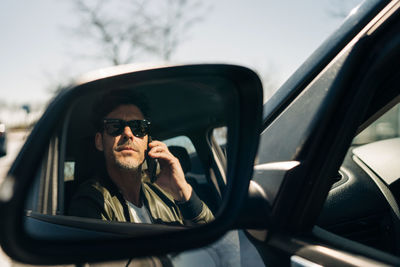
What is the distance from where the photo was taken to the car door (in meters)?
1.23

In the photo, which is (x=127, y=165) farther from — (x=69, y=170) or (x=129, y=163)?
(x=69, y=170)

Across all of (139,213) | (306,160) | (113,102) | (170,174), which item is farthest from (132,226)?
(306,160)

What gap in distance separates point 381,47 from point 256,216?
68 cm

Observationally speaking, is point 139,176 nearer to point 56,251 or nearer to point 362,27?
point 56,251

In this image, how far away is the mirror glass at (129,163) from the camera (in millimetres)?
1459

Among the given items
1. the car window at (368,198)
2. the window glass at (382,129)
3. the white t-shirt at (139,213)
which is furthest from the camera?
the window glass at (382,129)

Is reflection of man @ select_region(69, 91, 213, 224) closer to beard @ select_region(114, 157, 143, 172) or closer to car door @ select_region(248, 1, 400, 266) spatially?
beard @ select_region(114, 157, 143, 172)

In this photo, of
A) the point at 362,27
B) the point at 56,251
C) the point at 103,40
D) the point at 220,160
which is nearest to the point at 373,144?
the point at 220,160

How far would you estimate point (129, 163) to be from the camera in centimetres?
152

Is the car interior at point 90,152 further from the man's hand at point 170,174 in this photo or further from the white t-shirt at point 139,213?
the white t-shirt at point 139,213

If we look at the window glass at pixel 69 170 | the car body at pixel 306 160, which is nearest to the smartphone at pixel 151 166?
the car body at pixel 306 160

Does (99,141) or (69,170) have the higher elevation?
(99,141)

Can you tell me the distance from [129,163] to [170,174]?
171 mm

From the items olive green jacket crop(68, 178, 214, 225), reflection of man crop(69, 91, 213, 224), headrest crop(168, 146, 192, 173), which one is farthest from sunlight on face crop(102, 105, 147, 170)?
headrest crop(168, 146, 192, 173)
